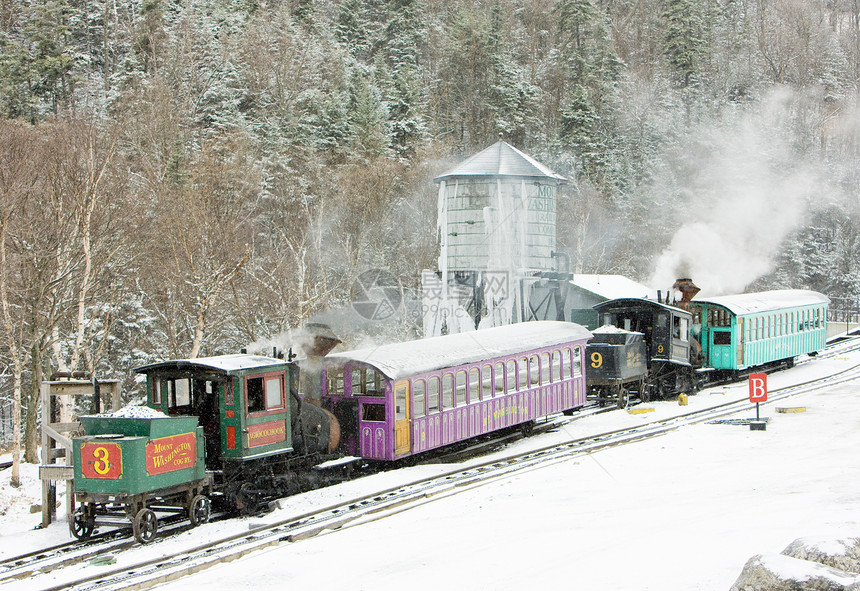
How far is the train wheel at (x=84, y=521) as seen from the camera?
41.9 ft

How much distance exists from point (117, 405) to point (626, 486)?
9.11 metres

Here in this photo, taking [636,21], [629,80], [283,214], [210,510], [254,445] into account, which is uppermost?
[636,21]

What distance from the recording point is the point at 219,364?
1395 centimetres

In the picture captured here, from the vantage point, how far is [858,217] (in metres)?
60.8

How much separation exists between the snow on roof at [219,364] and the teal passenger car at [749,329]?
19109 mm

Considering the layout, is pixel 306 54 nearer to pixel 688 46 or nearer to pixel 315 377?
pixel 688 46

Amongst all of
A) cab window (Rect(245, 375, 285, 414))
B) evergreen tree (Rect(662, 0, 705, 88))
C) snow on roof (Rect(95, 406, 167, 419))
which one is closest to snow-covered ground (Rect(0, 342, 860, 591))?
cab window (Rect(245, 375, 285, 414))

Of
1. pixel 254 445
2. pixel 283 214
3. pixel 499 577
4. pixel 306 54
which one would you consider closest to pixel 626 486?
pixel 499 577

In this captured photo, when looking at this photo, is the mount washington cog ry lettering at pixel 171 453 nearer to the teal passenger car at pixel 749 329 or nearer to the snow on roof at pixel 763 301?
the teal passenger car at pixel 749 329

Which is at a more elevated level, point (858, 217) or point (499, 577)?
point (858, 217)

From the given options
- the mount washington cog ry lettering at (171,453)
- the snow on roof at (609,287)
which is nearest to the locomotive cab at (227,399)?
the mount washington cog ry lettering at (171,453)

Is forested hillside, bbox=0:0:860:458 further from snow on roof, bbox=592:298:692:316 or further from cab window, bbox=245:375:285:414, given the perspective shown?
snow on roof, bbox=592:298:692:316

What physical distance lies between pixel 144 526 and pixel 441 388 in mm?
6995

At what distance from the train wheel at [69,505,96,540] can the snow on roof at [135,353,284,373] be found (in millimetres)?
2419
